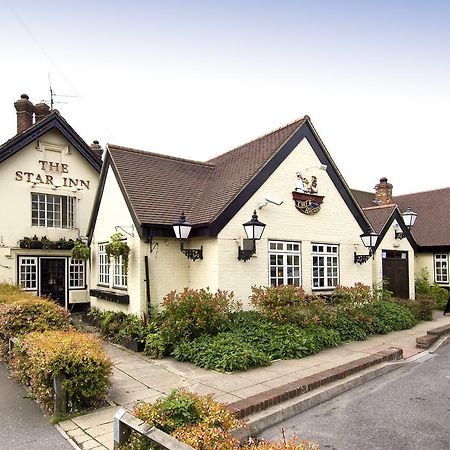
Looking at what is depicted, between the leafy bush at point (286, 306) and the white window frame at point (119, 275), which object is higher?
the white window frame at point (119, 275)

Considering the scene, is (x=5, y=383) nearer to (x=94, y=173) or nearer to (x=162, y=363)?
(x=162, y=363)

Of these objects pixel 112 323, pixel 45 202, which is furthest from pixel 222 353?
pixel 45 202

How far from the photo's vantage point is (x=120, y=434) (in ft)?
13.7

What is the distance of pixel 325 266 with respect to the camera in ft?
43.2

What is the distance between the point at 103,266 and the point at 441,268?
635 inches

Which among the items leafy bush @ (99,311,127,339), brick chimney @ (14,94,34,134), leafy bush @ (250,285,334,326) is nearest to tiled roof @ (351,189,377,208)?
leafy bush @ (250,285,334,326)

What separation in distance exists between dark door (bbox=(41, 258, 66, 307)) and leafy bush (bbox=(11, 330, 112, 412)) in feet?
34.0

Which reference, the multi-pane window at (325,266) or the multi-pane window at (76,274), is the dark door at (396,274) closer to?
the multi-pane window at (325,266)

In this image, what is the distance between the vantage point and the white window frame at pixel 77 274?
1652cm

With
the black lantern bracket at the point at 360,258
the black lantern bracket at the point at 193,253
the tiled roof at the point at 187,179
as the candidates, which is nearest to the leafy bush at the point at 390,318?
the black lantern bracket at the point at 360,258

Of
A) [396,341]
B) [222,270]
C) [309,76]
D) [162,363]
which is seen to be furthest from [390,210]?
[162,363]

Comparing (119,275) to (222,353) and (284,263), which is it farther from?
(222,353)

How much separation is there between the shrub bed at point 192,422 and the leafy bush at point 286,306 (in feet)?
18.1

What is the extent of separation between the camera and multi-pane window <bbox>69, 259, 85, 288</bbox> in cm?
1652
